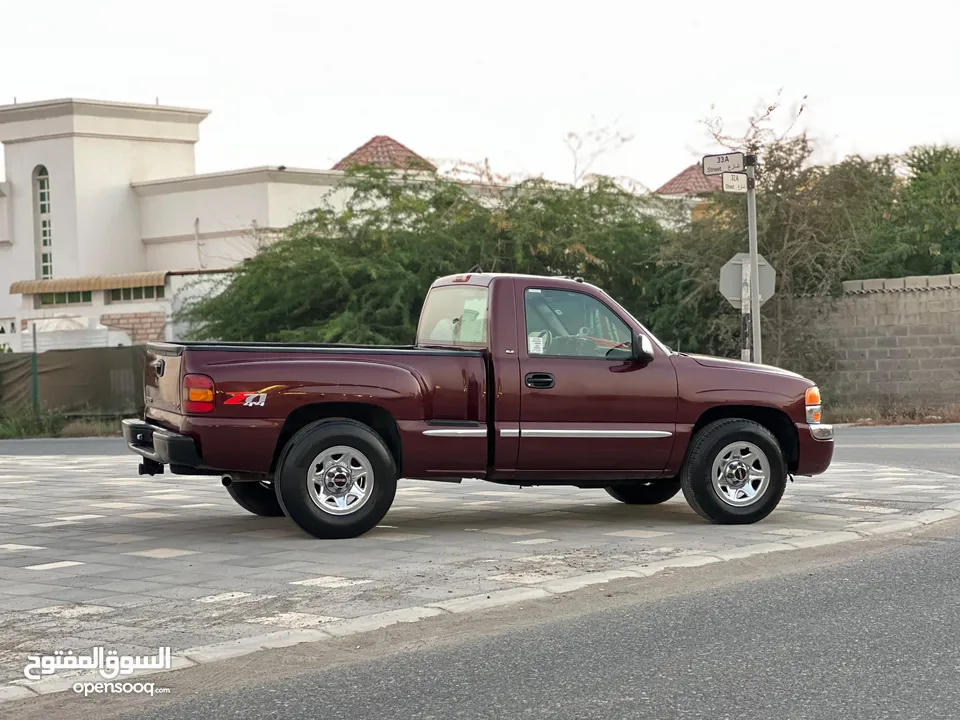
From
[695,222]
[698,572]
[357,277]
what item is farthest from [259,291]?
[698,572]

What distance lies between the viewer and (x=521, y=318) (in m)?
Result: 11.4

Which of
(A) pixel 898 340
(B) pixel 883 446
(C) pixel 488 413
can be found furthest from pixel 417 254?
(C) pixel 488 413

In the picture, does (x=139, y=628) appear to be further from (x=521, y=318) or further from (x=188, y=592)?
(x=521, y=318)

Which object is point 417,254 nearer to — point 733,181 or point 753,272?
point 753,272

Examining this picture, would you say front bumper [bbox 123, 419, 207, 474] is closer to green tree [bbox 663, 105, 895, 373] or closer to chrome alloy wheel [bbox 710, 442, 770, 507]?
chrome alloy wheel [bbox 710, 442, 770, 507]

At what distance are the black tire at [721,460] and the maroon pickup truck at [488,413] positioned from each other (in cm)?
1

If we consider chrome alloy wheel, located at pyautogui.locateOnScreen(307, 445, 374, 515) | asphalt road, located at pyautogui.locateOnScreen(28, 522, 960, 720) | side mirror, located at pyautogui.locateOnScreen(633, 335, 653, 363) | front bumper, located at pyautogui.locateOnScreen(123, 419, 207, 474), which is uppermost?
side mirror, located at pyautogui.locateOnScreen(633, 335, 653, 363)

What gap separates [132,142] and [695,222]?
79.4ft

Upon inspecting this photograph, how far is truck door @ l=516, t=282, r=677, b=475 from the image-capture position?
1122cm

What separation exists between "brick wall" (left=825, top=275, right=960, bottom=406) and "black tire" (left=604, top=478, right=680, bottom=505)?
17059 mm

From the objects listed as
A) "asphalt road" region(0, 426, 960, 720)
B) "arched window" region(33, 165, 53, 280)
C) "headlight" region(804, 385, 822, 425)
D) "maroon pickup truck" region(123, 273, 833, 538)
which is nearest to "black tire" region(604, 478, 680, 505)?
"maroon pickup truck" region(123, 273, 833, 538)

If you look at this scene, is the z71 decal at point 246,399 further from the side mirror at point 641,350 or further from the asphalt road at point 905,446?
the asphalt road at point 905,446

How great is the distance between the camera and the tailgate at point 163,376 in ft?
35.4

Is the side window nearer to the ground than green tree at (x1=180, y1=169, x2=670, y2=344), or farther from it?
nearer to the ground
